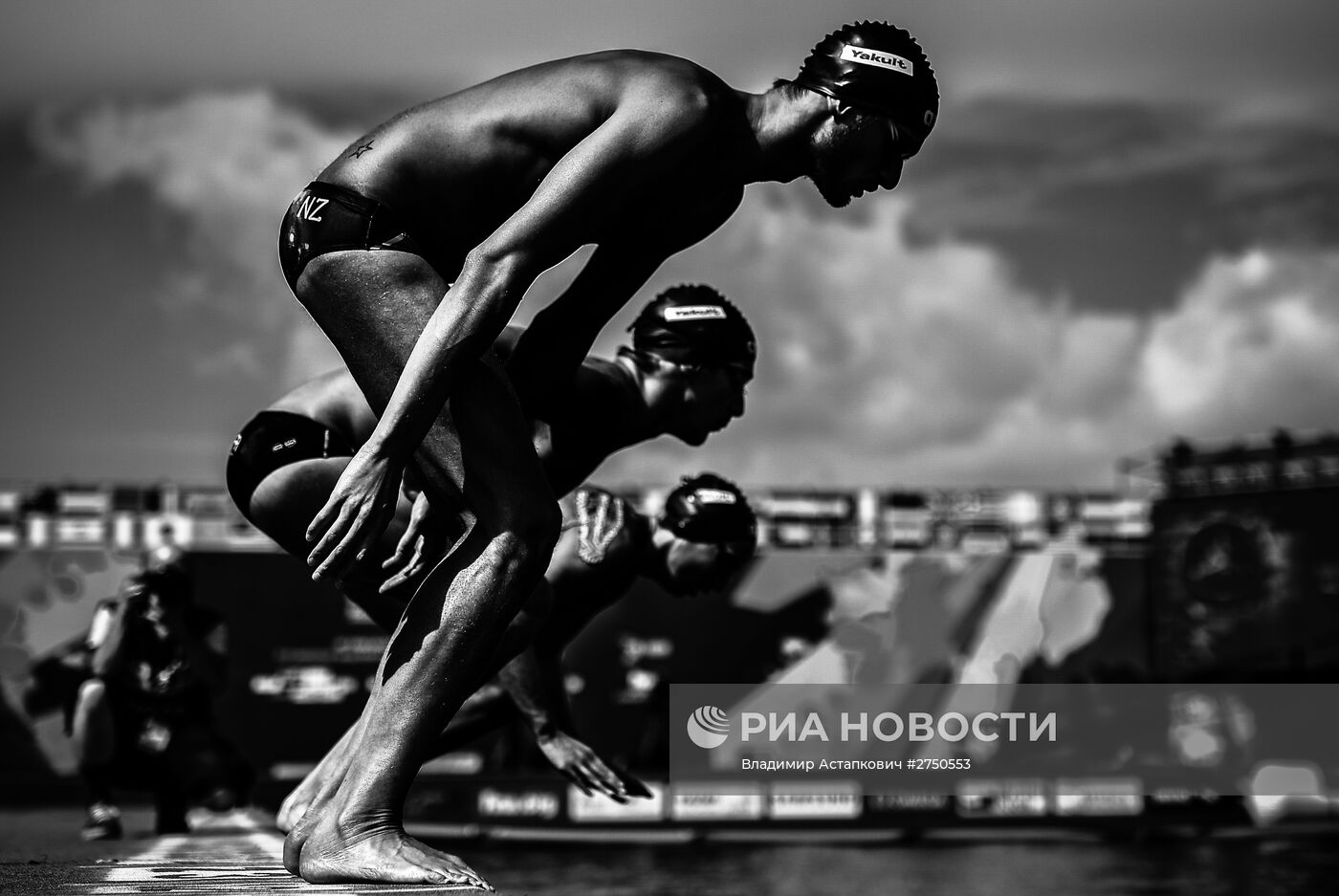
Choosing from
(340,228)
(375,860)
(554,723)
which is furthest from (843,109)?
(554,723)

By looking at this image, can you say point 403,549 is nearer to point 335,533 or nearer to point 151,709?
point 335,533

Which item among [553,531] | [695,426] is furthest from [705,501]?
[553,531]

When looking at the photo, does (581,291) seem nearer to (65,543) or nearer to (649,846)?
(649,846)

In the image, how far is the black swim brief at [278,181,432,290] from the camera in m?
2.54

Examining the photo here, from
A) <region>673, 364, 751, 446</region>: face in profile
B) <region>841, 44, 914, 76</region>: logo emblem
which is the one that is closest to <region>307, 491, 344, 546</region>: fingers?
<region>841, 44, 914, 76</region>: logo emblem

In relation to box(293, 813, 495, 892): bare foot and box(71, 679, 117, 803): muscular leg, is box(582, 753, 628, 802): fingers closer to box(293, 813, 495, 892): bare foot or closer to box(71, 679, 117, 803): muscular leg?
box(293, 813, 495, 892): bare foot

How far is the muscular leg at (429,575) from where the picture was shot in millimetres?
2350

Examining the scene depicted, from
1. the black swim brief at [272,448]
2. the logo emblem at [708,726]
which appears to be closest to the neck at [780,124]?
the black swim brief at [272,448]

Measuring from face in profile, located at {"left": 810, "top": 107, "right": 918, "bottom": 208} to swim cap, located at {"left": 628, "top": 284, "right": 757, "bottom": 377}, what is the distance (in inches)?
72.3

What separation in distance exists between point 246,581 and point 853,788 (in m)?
6.69

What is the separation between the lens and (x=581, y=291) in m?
3.06

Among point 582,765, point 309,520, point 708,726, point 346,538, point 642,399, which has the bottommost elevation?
point 582,765

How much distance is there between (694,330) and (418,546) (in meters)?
2.03

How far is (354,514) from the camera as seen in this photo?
2.33 m
